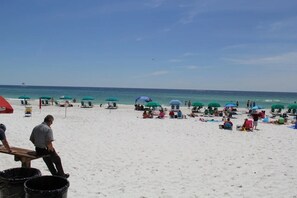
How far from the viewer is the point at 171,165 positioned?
8.41 metres

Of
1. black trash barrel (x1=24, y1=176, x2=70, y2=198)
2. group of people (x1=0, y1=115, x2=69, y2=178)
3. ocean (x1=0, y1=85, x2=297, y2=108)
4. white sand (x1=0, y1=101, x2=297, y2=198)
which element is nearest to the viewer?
black trash barrel (x1=24, y1=176, x2=70, y2=198)

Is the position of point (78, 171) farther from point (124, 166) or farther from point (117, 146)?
point (117, 146)

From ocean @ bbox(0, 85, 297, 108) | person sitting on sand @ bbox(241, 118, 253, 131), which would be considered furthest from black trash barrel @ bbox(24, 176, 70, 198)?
ocean @ bbox(0, 85, 297, 108)

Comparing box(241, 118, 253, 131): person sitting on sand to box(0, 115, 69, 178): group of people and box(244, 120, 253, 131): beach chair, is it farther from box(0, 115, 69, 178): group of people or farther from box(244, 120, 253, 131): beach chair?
box(0, 115, 69, 178): group of people

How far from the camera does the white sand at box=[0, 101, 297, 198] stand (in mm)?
6348

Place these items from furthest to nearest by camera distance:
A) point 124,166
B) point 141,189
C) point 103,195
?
point 124,166 → point 141,189 → point 103,195

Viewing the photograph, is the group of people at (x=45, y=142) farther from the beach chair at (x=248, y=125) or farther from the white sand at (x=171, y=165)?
the beach chair at (x=248, y=125)

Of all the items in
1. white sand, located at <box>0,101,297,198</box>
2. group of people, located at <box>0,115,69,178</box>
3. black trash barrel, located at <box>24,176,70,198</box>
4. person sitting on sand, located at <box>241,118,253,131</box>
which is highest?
group of people, located at <box>0,115,69,178</box>

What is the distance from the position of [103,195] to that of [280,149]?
26.6ft

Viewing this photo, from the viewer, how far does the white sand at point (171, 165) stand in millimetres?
6348

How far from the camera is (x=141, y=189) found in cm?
629

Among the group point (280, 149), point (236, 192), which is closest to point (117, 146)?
point (236, 192)

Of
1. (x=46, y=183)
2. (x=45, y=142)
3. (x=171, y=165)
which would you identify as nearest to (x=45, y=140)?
(x=45, y=142)

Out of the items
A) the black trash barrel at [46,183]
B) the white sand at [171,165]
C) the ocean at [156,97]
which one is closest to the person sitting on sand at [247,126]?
the white sand at [171,165]
